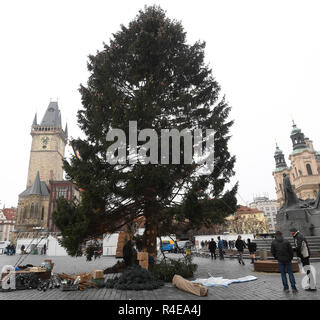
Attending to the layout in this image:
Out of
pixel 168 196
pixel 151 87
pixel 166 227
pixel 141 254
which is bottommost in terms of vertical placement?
pixel 141 254

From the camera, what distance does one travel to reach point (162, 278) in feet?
34.0

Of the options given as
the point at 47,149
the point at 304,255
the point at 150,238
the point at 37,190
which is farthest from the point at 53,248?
the point at 47,149

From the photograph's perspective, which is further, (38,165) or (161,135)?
(38,165)

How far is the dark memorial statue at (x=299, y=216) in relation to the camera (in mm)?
17278

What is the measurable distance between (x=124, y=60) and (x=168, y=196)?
8247 mm

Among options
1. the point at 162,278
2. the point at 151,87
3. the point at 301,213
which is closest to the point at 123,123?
the point at 151,87

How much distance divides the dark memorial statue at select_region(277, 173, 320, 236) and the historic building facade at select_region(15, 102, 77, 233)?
64.7 meters

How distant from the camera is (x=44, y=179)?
91125mm

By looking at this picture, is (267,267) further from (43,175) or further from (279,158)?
(43,175)

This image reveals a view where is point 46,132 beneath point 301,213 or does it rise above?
above

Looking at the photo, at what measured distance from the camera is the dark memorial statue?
17278mm
